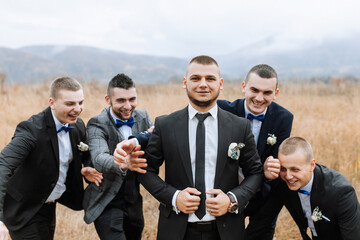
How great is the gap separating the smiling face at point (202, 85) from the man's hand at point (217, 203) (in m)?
0.63

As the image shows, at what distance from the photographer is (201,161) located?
2457 mm

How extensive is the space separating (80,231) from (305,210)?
2865 millimetres

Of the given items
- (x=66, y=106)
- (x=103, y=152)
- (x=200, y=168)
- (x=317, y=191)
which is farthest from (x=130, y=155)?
(x=317, y=191)

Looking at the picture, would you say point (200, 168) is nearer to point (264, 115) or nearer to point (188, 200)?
point (188, 200)

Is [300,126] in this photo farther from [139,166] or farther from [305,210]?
[139,166]

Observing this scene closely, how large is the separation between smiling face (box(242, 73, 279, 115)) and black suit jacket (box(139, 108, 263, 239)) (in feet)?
2.30

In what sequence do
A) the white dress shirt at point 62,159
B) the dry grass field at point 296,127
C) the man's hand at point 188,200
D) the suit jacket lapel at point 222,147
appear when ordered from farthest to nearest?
the dry grass field at point 296,127 → the white dress shirt at point 62,159 → the suit jacket lapel at point 222,147 → the man's hand at point 188,200

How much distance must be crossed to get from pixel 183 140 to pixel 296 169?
104 centimetres

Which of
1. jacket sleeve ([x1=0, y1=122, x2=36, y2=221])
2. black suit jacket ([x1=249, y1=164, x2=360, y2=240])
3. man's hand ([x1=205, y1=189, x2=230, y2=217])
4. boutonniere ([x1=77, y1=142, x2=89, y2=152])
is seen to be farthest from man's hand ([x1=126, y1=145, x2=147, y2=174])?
black suit jacket ([x1=249, y1=164, x2=360, y2=240])

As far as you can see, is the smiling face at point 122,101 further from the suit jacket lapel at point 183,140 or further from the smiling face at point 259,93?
the smiling face at point 259,93

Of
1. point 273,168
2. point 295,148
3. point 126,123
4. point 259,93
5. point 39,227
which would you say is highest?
point 259,93

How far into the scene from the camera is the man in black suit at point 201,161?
2465 millimetres

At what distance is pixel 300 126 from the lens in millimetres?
7305

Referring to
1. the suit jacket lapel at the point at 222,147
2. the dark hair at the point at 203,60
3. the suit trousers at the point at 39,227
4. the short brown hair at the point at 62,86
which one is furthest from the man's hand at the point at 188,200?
the suit trousers at the point at 39,227
